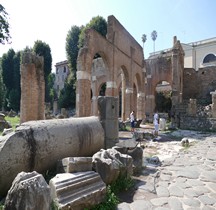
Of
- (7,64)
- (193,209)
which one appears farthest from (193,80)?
(7,64)

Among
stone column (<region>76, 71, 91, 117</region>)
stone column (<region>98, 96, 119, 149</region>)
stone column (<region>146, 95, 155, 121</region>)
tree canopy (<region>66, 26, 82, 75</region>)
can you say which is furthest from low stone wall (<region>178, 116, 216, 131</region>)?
tree canopy (<region>66, 26, 82, 75</region>)

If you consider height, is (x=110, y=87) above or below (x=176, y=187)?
above

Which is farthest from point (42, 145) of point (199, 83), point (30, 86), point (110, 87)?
point (199, 83)

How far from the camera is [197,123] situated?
15.8m

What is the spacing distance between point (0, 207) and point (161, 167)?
3.79m

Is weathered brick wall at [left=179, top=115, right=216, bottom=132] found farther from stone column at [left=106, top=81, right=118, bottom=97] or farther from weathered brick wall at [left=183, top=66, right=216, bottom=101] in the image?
weathered brick wall at [left=183, top=66, right=216, bottom=101]

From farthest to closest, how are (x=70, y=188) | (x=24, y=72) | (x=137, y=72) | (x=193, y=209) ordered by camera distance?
(x=137, y=72), (x=24, y=72), (x=193, y=209), (x=70, y=188)

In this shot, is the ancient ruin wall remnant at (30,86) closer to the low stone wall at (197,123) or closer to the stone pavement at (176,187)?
the stone pavement at (176,187)

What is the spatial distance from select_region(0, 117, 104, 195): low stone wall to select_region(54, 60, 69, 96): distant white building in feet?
156

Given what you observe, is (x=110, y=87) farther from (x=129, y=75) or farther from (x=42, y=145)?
(x=42, y=145)

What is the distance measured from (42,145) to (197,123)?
14.7m

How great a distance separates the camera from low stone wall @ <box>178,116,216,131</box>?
1527cm

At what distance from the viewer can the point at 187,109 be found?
56.9 feet

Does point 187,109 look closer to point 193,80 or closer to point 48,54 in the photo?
point 193,80
